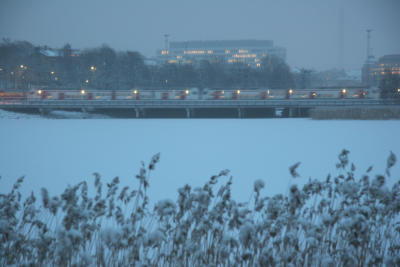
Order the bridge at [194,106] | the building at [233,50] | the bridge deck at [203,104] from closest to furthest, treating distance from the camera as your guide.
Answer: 1. the bridge deck at [203,104]
2. the bridge at [194,106]
3. the building at [233,50]

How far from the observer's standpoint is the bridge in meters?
44.2

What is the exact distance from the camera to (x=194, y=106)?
44781 mm

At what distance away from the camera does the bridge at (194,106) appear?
4425 centimetres

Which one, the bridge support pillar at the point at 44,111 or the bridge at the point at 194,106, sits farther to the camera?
the bridge support pillar at the point at 44,111

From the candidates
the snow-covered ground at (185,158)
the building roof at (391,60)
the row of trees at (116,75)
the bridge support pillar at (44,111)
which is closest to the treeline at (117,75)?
the row of trees at (116,75)

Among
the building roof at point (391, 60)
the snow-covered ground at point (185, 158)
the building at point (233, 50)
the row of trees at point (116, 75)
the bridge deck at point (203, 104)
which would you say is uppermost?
the building at point (233, 50)

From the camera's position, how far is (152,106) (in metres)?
45.0

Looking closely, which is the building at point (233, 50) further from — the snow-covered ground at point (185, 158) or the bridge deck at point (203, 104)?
the snow-covered ground at point (185, 158)

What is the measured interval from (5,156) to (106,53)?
6897 cm

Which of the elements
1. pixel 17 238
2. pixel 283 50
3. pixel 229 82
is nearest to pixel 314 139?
pixel 17 238

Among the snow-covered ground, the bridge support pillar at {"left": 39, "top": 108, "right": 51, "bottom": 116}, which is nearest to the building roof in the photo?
the bridge support pillar at {"left": 39, "top": 108, "right": 51, "bottom": 116}

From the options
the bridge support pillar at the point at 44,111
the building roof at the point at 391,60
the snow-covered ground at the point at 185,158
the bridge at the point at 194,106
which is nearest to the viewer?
the snow-covered ground at the point at 185,158

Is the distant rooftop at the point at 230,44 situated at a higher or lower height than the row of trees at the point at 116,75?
higher

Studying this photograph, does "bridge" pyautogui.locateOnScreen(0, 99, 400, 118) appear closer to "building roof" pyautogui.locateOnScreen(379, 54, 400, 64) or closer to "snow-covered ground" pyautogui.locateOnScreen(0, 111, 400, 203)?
"snow-covered ground" pyautogui.locateOnScreen(0, 111, 400, 203)
